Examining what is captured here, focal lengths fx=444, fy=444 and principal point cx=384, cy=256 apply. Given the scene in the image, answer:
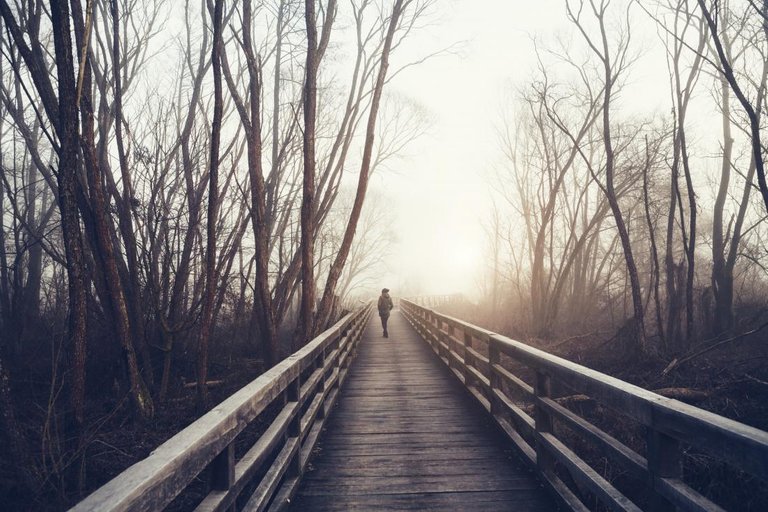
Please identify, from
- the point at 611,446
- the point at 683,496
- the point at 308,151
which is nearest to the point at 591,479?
the point at 611,446

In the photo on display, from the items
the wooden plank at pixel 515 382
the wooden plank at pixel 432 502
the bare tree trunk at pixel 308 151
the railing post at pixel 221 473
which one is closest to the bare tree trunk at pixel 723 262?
the wooden plank at pixel 515 382

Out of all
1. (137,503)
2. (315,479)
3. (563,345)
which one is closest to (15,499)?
(315,479)

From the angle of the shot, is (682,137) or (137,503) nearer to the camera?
(137,503)

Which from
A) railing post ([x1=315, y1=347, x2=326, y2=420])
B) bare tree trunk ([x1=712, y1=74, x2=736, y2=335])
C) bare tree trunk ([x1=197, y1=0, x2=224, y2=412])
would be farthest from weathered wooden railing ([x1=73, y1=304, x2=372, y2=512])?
bare tree trunk ([x1=712, y1=74, x2=736, y2=335])

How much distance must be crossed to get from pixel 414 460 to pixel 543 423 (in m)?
1.27

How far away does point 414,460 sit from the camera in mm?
4055

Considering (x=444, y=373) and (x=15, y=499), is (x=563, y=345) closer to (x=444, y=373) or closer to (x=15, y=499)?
(x=444, y=373)

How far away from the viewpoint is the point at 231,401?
2.35 m

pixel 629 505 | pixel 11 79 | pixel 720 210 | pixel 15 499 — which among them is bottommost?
pixel 15 499

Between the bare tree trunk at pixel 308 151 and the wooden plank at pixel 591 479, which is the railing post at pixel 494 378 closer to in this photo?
the wooden plank at pixel 591 479

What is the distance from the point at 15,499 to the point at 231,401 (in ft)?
13.6

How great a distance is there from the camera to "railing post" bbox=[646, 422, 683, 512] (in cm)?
200

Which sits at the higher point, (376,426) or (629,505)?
(629,505)

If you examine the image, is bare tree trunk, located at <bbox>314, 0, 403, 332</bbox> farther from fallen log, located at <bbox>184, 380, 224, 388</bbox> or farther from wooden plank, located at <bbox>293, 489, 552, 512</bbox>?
wooden plank, located at <bbox>293, 489, 552, 512</bbox>
